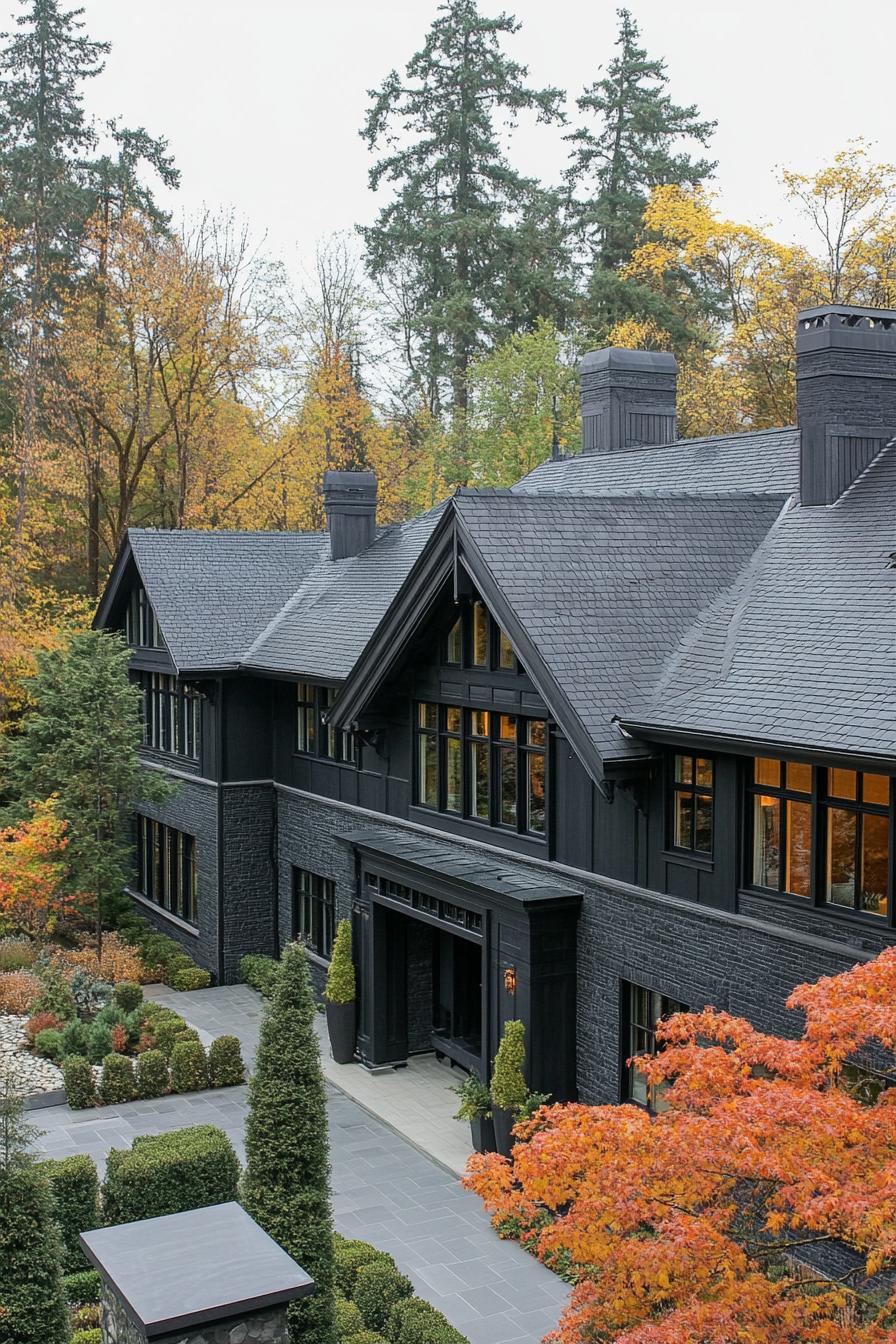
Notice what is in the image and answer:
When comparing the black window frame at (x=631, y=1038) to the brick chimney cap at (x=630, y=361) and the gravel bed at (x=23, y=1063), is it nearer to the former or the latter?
the gravel bed at (x=23, y=1063)

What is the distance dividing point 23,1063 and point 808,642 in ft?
43.6

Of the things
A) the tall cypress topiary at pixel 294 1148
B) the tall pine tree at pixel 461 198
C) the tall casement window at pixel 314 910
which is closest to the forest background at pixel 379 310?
the tall pine tree at pixel 461 198

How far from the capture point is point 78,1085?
61.0ft

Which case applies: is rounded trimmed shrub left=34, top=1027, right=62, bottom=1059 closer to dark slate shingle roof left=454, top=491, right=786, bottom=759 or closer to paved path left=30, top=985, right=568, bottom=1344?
paved path left=30, top=985, right=568, bottom=1344

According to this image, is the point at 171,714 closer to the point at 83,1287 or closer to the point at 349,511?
the point at 349,511

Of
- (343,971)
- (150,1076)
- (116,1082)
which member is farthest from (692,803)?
(116,1082)

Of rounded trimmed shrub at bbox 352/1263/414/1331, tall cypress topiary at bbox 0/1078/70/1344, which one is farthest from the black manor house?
tall cypress topiary at bbox 0/1078/70/1344

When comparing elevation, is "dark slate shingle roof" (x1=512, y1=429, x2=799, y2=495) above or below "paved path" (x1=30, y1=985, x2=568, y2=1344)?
above

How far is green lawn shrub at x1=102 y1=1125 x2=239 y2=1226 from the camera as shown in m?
13.4

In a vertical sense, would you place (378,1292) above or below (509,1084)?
below

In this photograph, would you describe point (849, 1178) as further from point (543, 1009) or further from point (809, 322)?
point (809, 322)

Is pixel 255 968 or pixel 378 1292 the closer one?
pixel 378 1292

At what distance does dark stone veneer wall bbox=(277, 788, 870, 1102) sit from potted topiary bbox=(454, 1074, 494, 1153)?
3.86 feet

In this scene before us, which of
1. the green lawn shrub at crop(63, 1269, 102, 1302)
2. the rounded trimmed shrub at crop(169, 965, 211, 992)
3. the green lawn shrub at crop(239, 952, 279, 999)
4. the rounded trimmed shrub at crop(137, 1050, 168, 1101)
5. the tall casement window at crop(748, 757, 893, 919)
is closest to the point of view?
the tall casement window at crop(748, 757, 893, 919)
